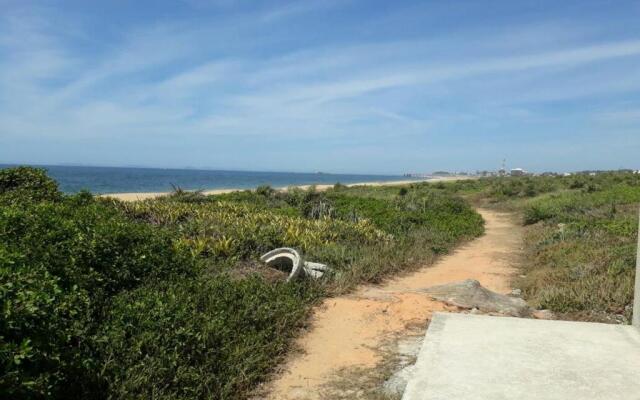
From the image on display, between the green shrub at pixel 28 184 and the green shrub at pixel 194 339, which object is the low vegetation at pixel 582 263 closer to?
the green shrub at pixel 194 339

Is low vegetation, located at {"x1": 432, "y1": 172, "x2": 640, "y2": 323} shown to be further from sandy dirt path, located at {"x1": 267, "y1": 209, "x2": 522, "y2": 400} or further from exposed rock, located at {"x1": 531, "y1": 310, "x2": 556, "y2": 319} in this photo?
sandy dirt path, located at {"x1": 267, "y1": 209, "x2": 522, "y2": 400}

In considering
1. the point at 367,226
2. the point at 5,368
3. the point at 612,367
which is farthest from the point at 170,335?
the point at 367,226

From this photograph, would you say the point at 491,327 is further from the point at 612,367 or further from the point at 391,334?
the point at 391,334

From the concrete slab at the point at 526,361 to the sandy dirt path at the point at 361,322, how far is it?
138 cm

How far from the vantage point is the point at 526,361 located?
12.7 ft

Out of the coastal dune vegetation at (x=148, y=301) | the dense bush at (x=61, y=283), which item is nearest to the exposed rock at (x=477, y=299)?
the coastal dune vegetation at (x=148, y=301)

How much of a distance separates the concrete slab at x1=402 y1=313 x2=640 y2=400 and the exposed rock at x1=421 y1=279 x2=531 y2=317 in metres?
2.45

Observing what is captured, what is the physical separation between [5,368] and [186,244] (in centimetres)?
571

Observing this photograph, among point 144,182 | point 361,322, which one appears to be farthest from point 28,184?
point 144,182

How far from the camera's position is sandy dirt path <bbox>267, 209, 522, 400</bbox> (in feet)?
17.6

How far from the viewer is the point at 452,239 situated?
569 inches

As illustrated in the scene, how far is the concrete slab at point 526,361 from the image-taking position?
3.37 meters

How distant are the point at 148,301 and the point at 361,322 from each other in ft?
9.34

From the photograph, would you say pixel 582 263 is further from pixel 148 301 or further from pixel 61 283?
pixel 61 283
